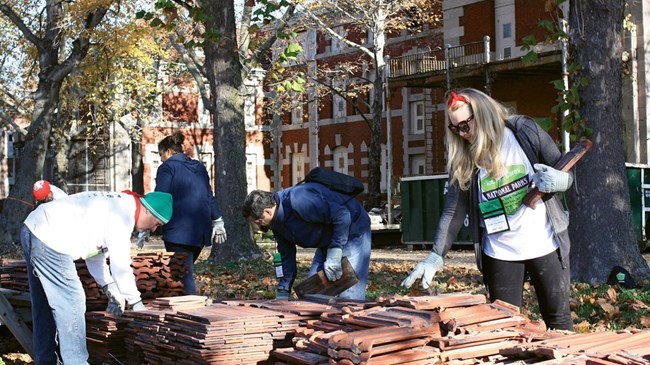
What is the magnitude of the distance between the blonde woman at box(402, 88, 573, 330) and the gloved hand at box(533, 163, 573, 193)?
30 millimetres

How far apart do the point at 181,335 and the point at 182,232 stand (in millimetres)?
3605

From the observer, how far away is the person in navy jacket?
381 inches

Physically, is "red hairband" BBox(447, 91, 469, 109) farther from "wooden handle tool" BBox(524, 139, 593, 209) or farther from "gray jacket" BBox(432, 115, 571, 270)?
"wooden handle tool" BBox(524, 139, 593, 209)

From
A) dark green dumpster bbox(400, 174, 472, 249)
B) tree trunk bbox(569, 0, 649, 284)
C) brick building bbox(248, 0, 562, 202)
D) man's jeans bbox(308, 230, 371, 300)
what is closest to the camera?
man's jeans bbox(308, 230, 371, 300)

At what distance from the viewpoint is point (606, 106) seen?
12438mm

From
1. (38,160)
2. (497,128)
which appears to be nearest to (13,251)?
(38,160)

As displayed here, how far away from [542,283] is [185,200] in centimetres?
487

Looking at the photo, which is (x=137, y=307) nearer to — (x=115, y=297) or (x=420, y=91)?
(x=115, y=297)

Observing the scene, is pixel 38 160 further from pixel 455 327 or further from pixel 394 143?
pixel 455 327

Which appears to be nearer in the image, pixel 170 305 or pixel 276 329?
pixel 276 329

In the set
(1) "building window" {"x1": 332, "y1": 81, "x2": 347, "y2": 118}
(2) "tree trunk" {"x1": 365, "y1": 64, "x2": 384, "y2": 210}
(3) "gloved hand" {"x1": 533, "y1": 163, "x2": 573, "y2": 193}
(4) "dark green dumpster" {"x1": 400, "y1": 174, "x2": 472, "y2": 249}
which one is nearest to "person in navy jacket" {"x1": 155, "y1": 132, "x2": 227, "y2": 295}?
(3) "gloved hand" {"x1": 533, "y1": 163, "x2": 573, "y2": 193}

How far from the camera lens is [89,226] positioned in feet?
22.5

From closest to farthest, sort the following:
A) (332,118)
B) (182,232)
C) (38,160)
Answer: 1. (182,232)
2. (38,160)
3. (332,118)

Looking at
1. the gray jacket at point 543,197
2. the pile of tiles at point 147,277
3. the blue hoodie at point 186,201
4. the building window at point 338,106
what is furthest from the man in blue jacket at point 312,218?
the building window at point 338,106
